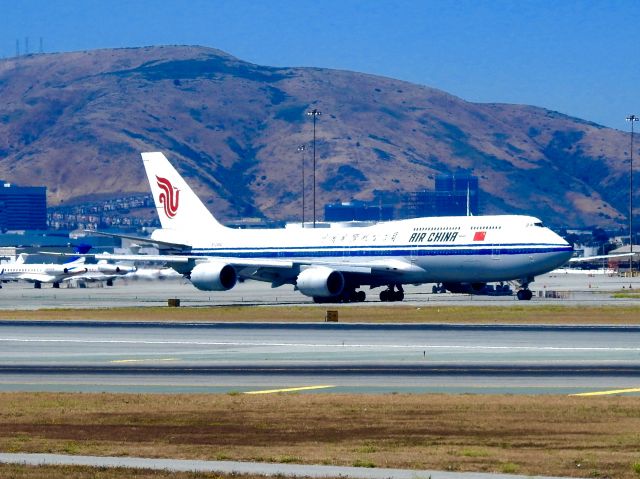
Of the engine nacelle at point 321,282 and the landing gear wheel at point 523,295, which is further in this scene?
the landing gear wheel at point 523,295

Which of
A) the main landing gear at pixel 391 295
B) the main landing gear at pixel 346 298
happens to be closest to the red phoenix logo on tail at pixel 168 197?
the main landing gear at pixel 346 298

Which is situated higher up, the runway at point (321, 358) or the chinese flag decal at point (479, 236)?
the chinese flag decal at point (479, 236)

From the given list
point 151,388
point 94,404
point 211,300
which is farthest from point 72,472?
point 211,300

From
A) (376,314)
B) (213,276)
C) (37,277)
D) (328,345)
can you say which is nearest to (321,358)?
(328,345)

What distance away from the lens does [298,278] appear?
3376 inches

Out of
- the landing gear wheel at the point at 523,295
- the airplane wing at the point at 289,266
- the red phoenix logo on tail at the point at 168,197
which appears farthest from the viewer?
the red phoenix logo on tail at the point at 168,197

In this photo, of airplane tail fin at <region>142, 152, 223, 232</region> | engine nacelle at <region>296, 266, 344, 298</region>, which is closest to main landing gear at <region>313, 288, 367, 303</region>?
engine nacelle at <region>296, 266, 344, 298</region>

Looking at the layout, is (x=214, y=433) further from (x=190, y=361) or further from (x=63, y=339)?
(x=63, y=339)

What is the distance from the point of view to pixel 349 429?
84.9ft

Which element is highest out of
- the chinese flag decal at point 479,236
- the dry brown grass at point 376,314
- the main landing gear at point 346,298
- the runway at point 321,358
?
the chinese flag decal at point 479,236

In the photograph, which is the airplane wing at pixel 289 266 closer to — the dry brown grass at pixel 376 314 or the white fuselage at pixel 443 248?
the white fuselage at pixel 443 248

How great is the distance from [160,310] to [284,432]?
53.4 meters

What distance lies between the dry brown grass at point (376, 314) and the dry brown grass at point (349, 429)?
1365 inches

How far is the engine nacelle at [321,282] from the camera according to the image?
8438 cm
